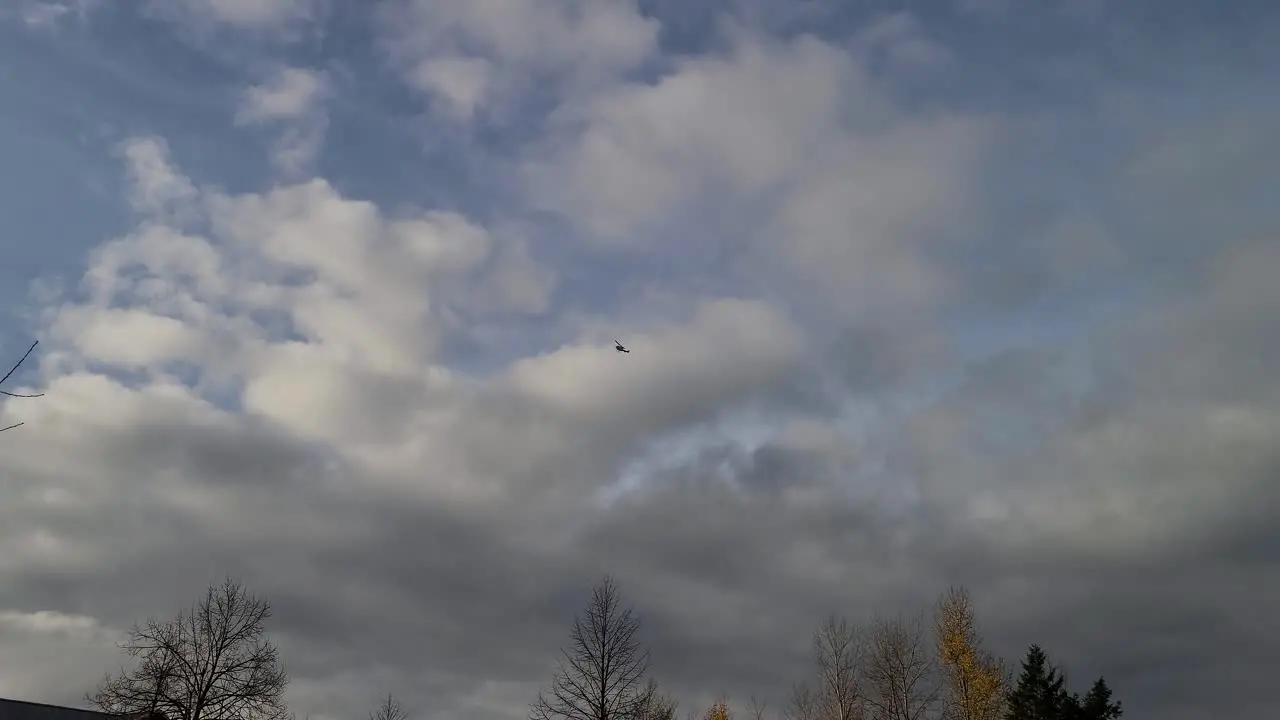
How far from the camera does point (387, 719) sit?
6469 cm

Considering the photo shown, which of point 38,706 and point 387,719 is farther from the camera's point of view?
point 38,706

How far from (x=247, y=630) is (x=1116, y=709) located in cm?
5849

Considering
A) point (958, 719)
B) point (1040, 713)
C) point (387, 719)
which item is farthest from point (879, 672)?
point (387, 719)

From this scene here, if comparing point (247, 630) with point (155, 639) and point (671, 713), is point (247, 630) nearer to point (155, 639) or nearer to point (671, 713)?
point (155, 639)

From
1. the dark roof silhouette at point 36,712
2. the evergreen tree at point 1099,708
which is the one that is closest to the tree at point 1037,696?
the evergreen tree at point 1099,708

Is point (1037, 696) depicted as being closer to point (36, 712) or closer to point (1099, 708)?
point (1099, 708)

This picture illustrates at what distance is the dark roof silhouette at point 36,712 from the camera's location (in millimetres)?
75688

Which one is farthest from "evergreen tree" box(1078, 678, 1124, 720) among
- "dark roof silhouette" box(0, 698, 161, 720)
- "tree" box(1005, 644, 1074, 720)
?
"dark roof silhouette" box(0, 698, 161, 720)

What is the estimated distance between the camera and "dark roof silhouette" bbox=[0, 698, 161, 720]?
75.7 metres

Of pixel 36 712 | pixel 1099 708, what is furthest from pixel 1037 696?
pixel 36 712

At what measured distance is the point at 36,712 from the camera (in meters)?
77.4

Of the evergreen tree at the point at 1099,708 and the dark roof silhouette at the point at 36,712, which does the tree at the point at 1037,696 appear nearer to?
the evergreen tree at the point at 1099,708

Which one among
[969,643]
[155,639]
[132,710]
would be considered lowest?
[132,710]

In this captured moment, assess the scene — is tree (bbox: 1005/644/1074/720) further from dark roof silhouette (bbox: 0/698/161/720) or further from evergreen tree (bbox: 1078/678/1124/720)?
dark roof silhouette (bbox: 0/698/161/720)
